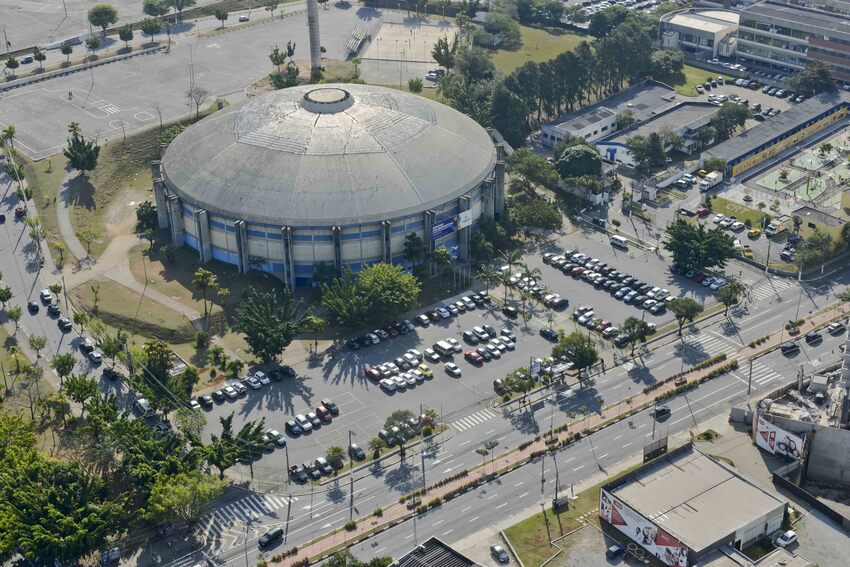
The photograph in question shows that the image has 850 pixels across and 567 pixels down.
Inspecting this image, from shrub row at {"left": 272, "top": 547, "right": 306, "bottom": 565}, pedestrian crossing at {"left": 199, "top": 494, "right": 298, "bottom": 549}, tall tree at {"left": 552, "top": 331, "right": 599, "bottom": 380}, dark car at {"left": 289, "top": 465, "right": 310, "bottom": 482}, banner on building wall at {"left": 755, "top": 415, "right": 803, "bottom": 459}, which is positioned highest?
tall tree at {"left": 552, "top": 331, "right": 599, "bottom": 380}

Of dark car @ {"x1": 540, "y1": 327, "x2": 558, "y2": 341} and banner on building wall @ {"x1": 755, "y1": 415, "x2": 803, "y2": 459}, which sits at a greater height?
banner on building wall @ {"x1": 755, "y1": 415, "x2": 803, "y2": 459}

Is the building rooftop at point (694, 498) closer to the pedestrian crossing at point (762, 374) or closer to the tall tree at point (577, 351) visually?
the tall tree at point (577, 351)

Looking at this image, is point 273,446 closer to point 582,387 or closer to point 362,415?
point 362,415

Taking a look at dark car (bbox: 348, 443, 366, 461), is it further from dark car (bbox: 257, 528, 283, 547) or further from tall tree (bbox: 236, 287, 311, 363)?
tall tree (bbox: 236, 287, 311, 363)

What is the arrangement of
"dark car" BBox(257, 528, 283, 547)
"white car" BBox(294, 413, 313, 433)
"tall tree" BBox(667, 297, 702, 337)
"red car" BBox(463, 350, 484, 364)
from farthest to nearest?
"tall tree" BBox(667, 297, 702, 337) < "red car" BBox(463, 350, 484, 364) < "white car" BBox(294, 413, 313, 433) < "dark car" BBox(257, 528, 283, 547)

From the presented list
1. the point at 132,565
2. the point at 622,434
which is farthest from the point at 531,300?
the point at 132,565

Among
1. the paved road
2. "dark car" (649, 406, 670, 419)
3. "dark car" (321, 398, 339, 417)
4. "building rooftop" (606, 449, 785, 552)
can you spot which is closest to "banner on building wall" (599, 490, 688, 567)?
"building rooftop" (606, 449, 785, 552)

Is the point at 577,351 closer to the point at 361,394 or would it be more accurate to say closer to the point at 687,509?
the point at 361,394

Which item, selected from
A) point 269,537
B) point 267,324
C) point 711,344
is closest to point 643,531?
point 269,537
